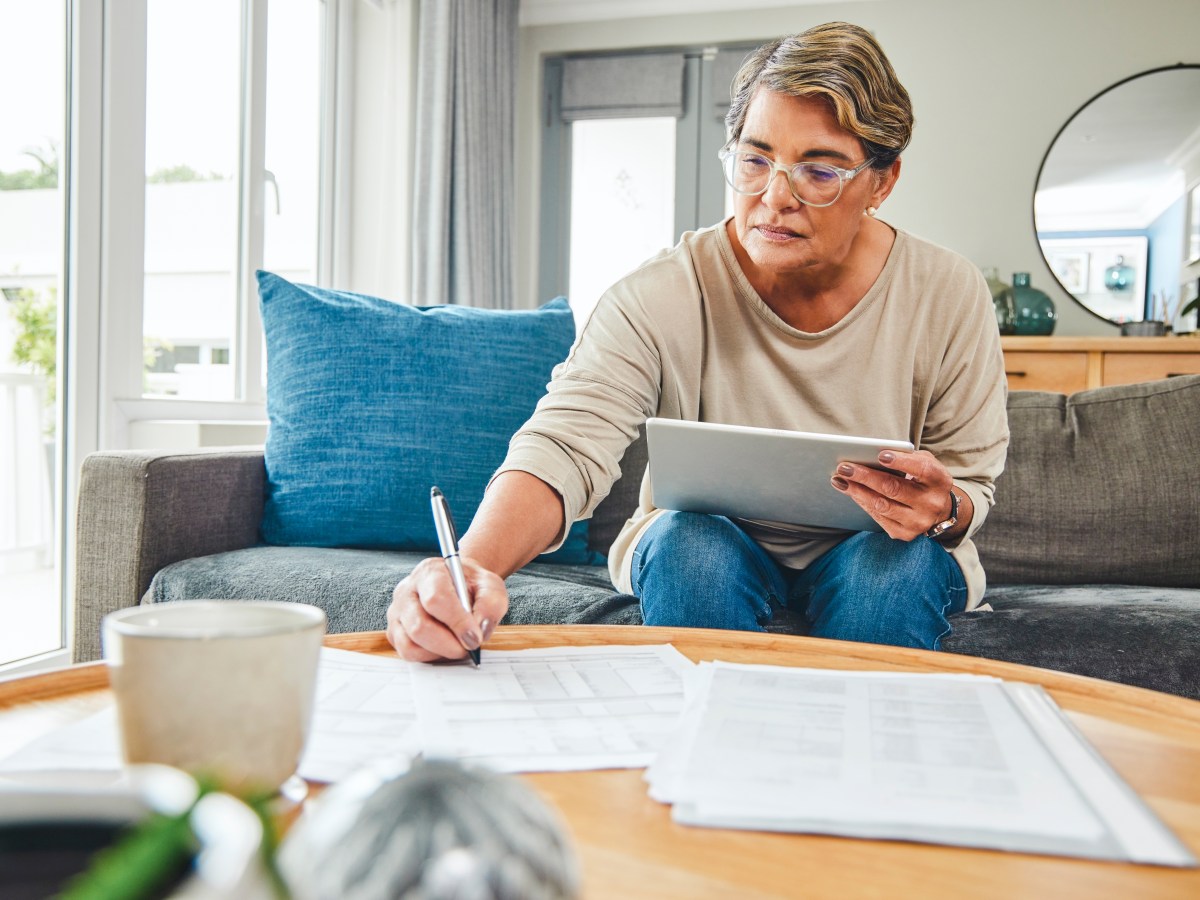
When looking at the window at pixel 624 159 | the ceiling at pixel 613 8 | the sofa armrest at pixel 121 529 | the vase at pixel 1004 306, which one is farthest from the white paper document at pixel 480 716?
the ceiling at pixel 613 8

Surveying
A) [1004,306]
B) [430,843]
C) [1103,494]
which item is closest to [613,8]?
[1004,306]

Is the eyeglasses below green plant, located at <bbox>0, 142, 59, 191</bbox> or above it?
below

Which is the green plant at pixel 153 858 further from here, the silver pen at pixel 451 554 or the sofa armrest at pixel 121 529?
the sofa armrest at pixel 121 529

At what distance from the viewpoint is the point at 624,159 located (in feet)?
14.4

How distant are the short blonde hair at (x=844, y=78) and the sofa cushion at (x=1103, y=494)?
70cm

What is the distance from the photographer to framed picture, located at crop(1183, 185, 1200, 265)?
3.72m

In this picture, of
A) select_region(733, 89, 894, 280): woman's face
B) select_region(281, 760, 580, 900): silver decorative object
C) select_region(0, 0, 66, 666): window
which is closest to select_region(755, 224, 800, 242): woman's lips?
select_region(733, 89, 894, 280): woman's face

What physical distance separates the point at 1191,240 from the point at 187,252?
3.41m

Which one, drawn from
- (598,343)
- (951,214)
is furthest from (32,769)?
(951,214)

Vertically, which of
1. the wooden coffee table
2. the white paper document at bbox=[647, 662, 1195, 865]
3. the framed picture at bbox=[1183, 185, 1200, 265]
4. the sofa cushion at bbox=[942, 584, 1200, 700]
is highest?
the framed picture at bbox=[1183, 185, 1200, 265]

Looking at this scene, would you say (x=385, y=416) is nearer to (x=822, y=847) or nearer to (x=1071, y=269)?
(x=822, y=847)

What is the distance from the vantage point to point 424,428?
1.77 meters

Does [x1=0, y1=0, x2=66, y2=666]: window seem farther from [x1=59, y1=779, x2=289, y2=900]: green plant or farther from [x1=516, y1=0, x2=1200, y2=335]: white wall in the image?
[x1=516, y1=0, x2=1200, y2=335]: white wall

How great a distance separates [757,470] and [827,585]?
235mm
